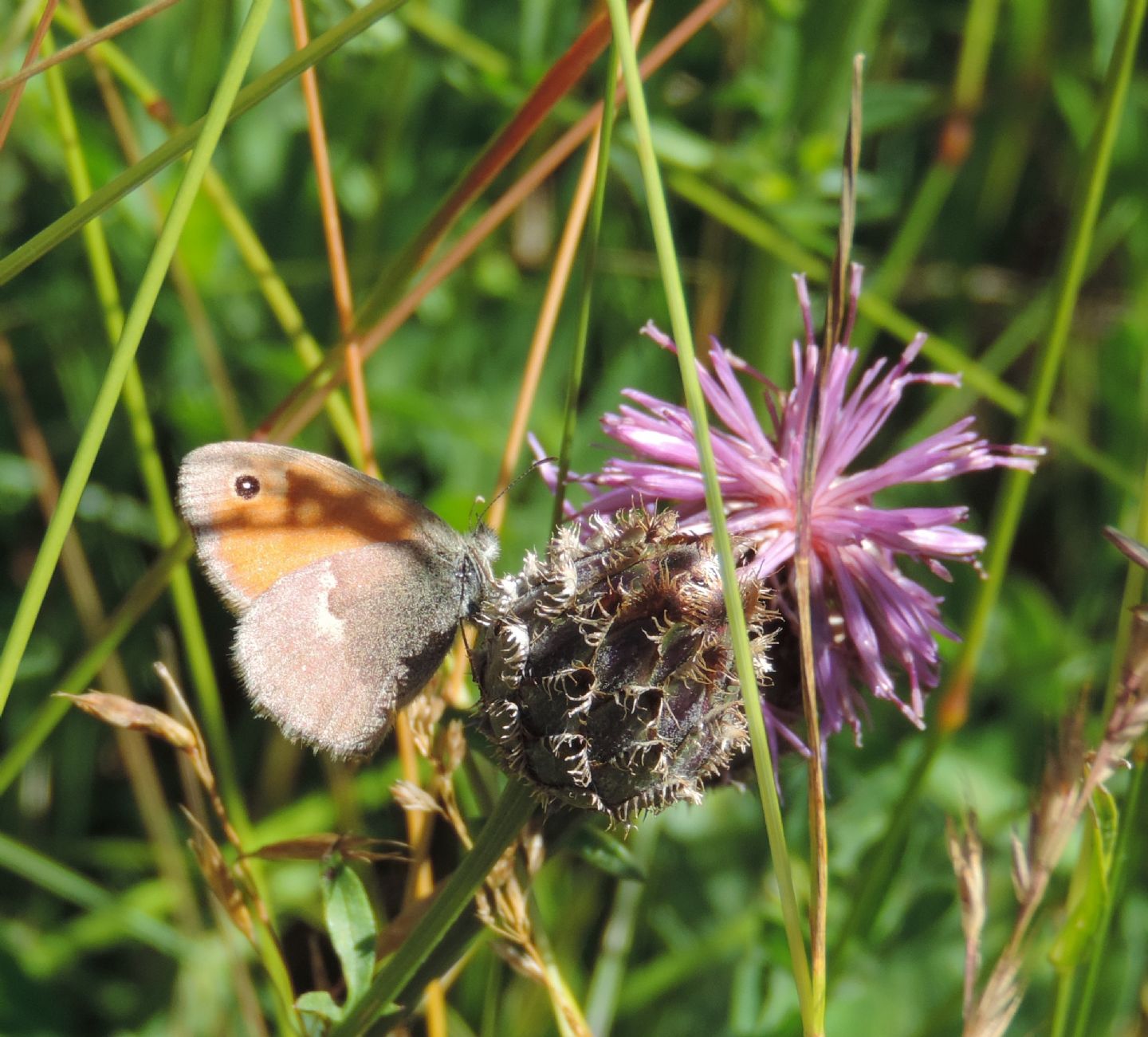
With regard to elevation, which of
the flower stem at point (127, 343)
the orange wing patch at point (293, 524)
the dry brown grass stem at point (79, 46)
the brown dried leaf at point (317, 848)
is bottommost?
the brown dried leaf at point (317, 848)

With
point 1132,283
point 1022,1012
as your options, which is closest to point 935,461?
point 1022,1012

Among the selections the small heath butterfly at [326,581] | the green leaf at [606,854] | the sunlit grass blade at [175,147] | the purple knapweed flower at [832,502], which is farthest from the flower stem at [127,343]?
the green leaf at [606,854]

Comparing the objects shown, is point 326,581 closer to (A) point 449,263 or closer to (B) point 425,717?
(B) point 425,717

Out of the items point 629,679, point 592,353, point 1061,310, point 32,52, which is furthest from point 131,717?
point 592,353

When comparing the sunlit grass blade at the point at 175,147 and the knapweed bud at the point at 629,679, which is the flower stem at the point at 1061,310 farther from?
the sunlit grass blade at the point at 175,147

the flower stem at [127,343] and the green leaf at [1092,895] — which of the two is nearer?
the flower stem at [127,343]

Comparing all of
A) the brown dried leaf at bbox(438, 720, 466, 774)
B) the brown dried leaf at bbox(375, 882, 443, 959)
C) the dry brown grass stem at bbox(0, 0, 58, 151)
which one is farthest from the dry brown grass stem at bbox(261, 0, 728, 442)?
the brown dried leaf at bbox(375, 882, 443, 959)

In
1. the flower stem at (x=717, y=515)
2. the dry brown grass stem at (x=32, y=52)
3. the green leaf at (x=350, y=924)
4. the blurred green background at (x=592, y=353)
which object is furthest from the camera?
the blurred green background at (x=592, y=353)

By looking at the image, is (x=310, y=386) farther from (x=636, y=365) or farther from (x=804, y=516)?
(x=636, y=365)
